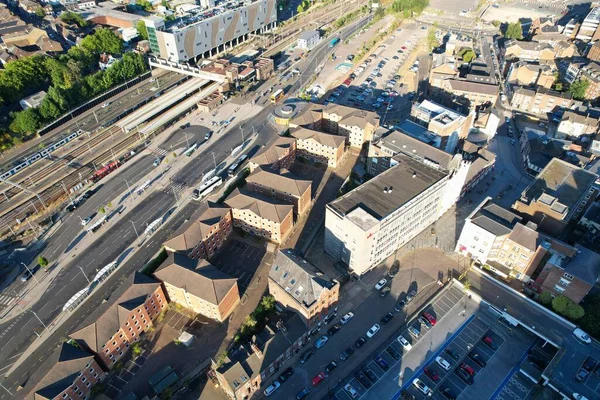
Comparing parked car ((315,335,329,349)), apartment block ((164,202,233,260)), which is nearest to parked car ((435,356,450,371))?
parked car ((315,335,329,349))

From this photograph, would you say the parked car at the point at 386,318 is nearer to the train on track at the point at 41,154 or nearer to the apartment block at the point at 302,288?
the apartment block at the point at 302,288

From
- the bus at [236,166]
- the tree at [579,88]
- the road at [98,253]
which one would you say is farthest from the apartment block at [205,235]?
the tree at [579,88]

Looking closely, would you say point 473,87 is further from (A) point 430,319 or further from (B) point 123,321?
(B) point 123,321

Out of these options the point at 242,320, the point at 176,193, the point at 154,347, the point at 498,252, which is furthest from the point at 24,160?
the point at 498,252

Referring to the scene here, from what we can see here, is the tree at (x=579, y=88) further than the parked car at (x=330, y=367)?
Yes

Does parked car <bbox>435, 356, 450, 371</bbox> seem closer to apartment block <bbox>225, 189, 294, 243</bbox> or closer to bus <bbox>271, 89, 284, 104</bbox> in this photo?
apartment block <bbox>225, 189, 294, 243</bbox>

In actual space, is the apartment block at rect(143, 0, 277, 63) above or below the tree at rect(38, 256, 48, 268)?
above
